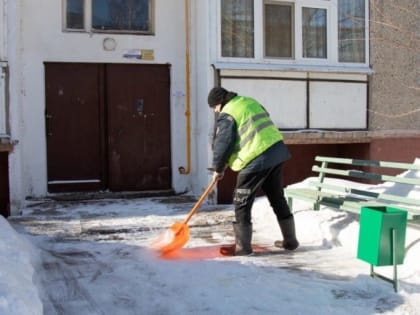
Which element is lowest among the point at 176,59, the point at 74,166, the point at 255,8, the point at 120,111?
the point at 74,166

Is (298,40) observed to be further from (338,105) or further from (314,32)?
(338,105)

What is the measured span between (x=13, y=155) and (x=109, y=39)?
101 inches

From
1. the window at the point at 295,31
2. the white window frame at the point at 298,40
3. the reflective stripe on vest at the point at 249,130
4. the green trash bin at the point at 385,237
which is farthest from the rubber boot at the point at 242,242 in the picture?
the window at the point at 295,31

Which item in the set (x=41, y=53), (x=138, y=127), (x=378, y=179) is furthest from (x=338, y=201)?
(x=41, y=53)

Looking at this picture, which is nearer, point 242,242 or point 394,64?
point 242,242

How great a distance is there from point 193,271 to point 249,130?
4.79 ft

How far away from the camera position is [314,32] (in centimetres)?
941

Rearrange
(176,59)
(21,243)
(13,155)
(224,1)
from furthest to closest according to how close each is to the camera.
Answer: (176,59), (224,1), (13,155), (21,243)

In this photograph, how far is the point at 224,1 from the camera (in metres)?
8.80

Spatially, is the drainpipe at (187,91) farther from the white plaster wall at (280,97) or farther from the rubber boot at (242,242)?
the rubber boot at (242,242)

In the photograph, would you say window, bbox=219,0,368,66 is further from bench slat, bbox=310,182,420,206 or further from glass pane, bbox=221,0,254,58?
bench slat, bbox=310,182,420,206

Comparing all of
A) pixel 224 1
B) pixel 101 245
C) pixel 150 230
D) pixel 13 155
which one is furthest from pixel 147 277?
pixel 224 1

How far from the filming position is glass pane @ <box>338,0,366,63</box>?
956 cm

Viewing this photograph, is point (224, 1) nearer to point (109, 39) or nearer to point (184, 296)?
point (109, 39)
